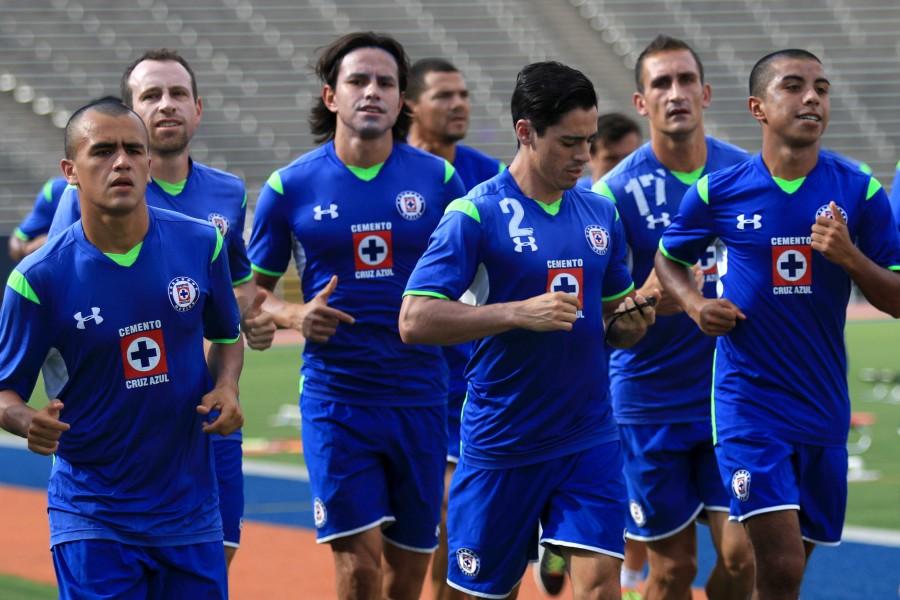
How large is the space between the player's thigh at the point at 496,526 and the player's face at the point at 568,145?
1.07 meters

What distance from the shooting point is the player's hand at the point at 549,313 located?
536 centimetres

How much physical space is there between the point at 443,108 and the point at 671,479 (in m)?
2.57

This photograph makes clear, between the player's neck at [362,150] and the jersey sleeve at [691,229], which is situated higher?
the player's neck at [362,150]

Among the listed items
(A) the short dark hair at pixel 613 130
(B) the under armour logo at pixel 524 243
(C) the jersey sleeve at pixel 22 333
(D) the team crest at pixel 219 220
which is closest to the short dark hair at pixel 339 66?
(D) the team crest at pixel 219 220

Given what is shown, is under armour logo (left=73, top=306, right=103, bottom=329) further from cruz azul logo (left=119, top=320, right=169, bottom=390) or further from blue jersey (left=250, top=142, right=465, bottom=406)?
blue jersey (left=250, top=142, right=465, bottom=406)

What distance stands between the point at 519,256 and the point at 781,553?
1539 mm

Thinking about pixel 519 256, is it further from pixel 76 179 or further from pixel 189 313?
pixel 76 179

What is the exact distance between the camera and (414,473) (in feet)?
23.0

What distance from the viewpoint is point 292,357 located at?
79.5 feet

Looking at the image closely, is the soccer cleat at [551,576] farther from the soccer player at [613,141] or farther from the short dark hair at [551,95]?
the short dark hair at [551,95]

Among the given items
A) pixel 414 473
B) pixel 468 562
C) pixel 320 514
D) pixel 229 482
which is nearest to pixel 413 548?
pixel 414 473

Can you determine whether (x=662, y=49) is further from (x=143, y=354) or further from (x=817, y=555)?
(x=143, y=354)

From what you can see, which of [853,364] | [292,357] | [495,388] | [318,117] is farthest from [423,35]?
[495,388]

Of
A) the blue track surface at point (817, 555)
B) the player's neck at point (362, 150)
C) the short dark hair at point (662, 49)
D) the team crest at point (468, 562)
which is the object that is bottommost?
the blue track surface at point (817, 555)
